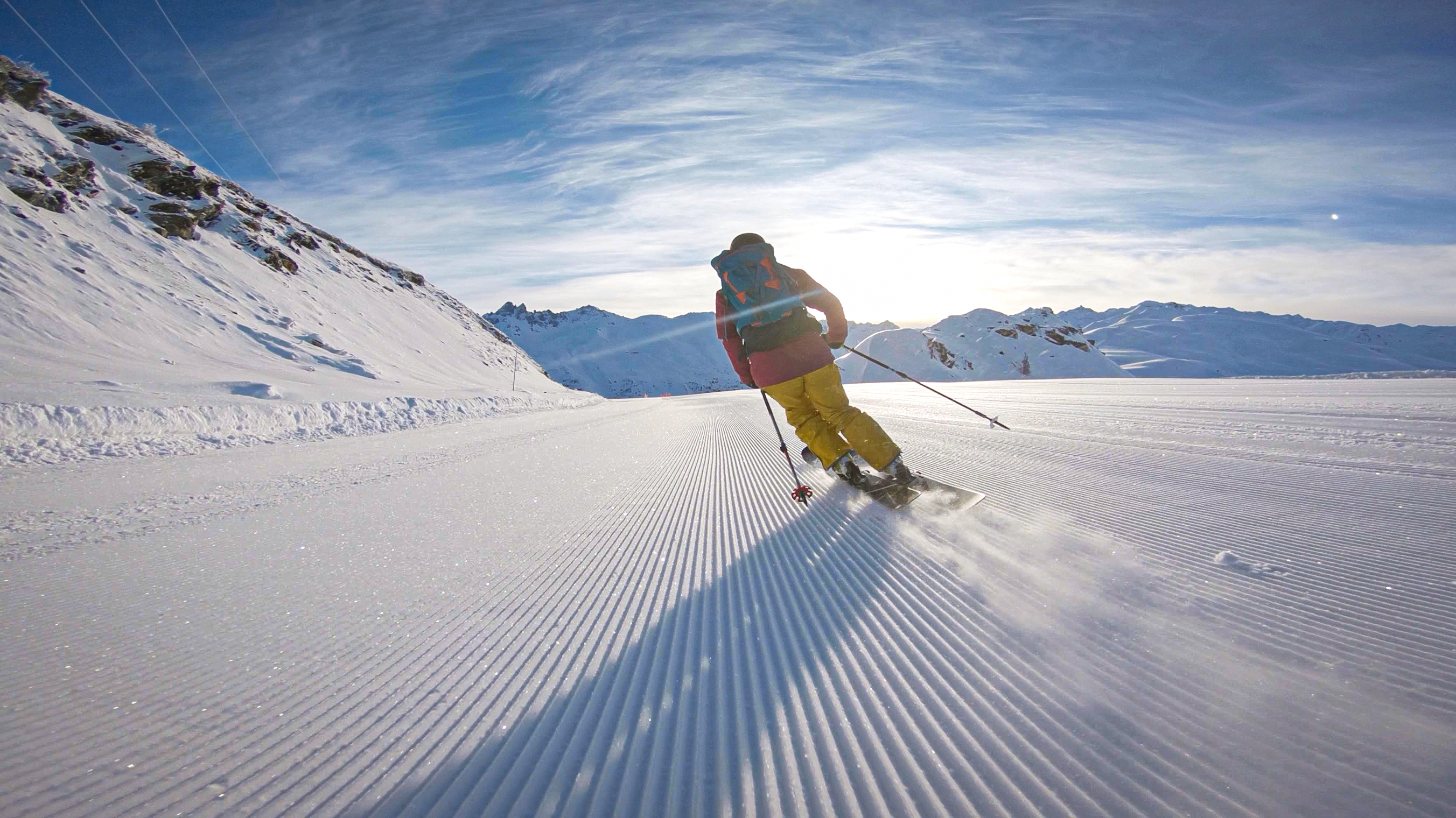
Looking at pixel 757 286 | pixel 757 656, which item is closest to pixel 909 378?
pixel 757 286

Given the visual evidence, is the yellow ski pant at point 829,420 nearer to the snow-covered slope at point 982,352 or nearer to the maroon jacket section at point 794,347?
the maroon jacket section at point 794,347

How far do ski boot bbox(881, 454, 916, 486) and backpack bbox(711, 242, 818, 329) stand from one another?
1.17m

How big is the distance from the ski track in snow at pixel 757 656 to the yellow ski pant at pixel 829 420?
20.0 inches

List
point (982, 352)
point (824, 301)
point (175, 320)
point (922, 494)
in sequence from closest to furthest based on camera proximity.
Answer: point (922, 494) → point (824, 301) → point (175, 320) → point (982, 352)

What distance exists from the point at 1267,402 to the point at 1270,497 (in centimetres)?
714

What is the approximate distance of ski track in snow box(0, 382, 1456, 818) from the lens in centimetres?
105

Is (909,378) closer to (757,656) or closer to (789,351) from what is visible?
(789,351)

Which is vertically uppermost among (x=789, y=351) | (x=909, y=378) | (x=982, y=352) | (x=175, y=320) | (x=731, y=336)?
(x=175, y=320)

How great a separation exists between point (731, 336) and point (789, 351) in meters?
0.66

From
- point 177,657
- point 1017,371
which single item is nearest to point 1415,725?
point 177,657

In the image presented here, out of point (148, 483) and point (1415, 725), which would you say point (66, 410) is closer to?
point (148, 483)

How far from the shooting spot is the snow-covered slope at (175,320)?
834 centimetres

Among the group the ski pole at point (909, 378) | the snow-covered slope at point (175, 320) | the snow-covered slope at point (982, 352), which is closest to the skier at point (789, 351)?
the ski pole at point (909, 378)

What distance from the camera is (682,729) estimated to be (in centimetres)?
126
